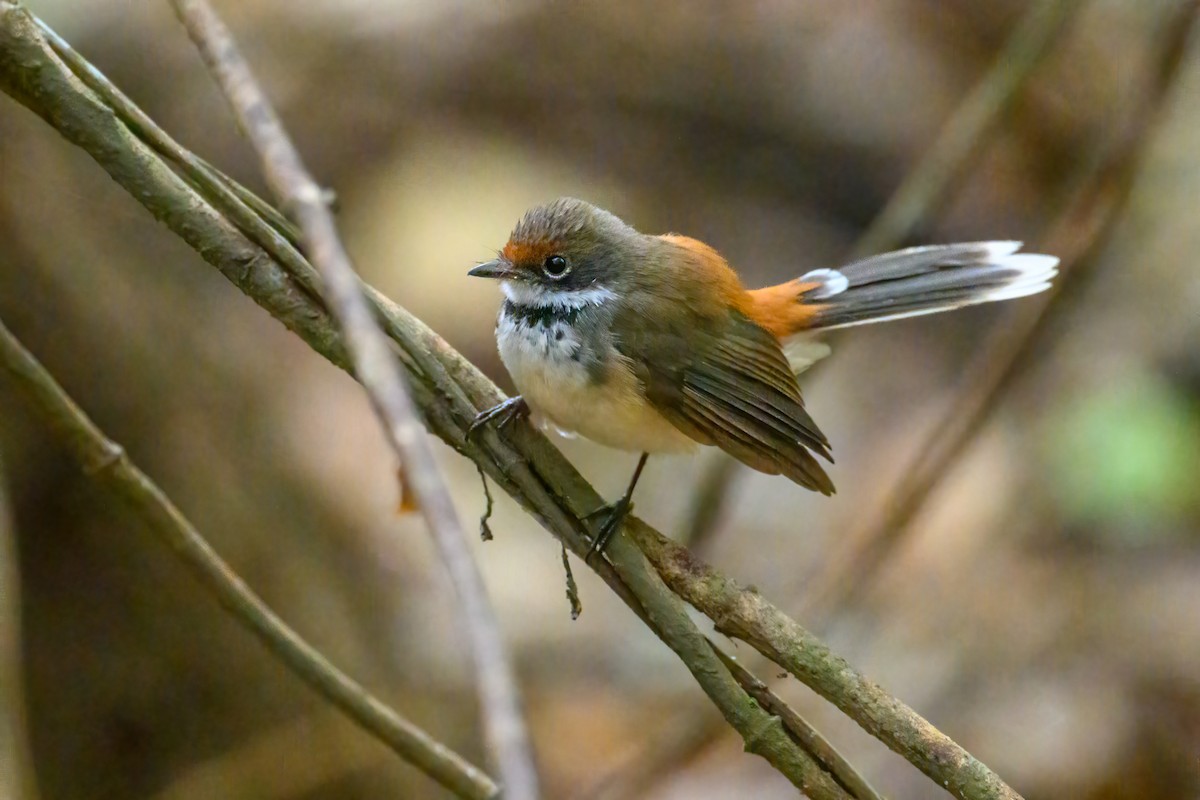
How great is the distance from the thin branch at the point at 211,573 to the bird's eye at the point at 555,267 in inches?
41.1

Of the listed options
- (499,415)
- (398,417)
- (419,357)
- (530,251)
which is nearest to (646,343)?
(530,251)

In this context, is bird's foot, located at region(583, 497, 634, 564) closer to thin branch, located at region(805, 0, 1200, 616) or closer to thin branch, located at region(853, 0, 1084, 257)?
thin branch, located at region(805, 0, 1200, 616)

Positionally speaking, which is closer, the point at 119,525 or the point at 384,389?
the point at 384,389

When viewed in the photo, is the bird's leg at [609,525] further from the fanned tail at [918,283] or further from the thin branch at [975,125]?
the thin branch at [975,125]

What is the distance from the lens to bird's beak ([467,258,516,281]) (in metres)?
2.83

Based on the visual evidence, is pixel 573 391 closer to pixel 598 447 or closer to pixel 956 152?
pixel 956 152

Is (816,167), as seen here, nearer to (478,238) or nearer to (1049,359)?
(1049,359)

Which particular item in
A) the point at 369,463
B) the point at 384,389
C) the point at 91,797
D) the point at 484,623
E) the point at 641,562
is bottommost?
the point at 91,797

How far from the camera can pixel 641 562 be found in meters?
1.98

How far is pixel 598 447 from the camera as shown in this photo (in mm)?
5246

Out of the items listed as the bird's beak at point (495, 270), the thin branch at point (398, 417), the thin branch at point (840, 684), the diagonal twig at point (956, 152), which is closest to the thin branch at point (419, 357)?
the thin branch at point (840, 684)

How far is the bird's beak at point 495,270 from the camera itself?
2834mm

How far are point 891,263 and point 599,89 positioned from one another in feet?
9.27

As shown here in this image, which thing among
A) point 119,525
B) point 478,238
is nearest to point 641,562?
point 119,525
